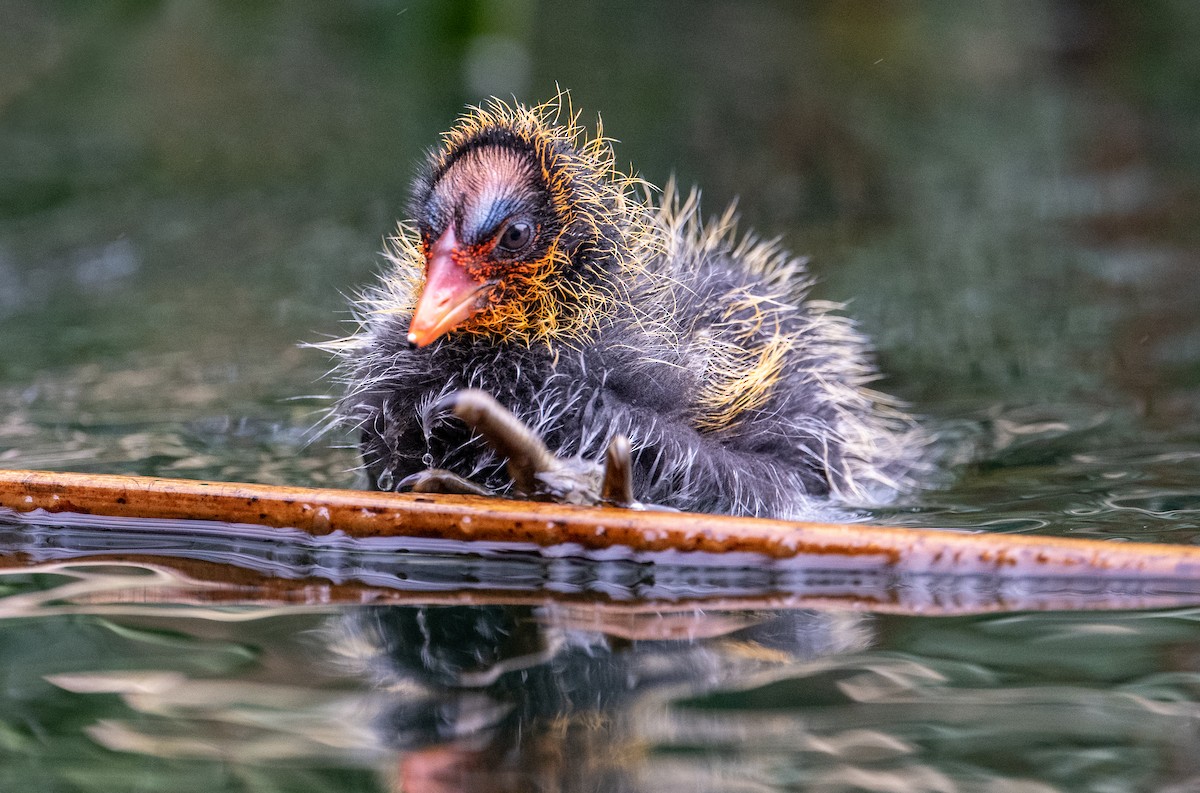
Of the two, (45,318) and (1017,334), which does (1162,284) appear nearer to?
(1017,334)

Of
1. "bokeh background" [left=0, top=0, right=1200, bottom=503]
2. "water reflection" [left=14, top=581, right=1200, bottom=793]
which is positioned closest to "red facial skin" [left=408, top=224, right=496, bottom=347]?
"water reflection" [left=14, top=581, right=1200, bottom=793]

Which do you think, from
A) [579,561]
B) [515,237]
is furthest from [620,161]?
[579,561]

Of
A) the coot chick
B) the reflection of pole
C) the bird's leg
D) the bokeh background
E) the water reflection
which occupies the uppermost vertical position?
the bokeh background

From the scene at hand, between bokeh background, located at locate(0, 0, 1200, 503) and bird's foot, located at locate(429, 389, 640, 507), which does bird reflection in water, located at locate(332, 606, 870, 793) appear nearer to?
bird's foot, located at locate(429, 389, 640, 507)

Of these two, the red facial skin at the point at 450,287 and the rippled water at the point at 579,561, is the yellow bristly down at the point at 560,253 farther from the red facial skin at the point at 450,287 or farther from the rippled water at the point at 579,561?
the rippled water at the point at 579,561

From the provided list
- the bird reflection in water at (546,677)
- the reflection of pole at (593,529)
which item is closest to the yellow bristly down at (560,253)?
the reflection of pole at (593,529)

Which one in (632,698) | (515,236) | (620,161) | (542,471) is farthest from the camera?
(620,161)

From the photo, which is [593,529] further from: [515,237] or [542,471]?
[515,237]
